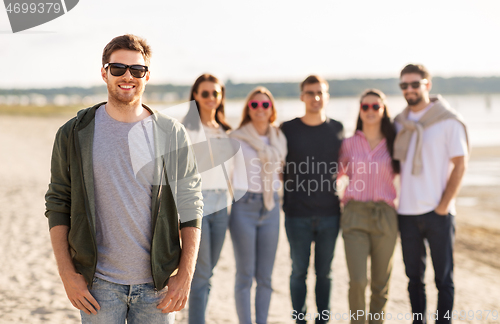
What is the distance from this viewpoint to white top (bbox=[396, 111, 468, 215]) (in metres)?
3.59

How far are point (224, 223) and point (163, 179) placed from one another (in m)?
1.52

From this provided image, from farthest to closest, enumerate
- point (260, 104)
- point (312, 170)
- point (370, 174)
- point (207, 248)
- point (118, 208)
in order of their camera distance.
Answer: point (260, 104) → point (312, 170) → point (370, 174) → point (207, 248) → point (118, 208)

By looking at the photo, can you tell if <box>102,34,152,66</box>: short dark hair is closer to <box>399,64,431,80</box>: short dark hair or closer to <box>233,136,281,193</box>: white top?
<box>233,136,281,193</box>: white top

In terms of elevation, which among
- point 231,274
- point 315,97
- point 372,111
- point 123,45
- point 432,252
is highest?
point 123,45

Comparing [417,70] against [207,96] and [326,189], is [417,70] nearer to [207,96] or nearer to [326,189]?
[326,189]

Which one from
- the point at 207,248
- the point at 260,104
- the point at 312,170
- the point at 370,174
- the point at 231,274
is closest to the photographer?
the point at 207,248

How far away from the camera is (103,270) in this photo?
207 centimetres

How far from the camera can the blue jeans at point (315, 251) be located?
145 inches

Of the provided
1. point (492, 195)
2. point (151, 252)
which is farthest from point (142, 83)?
point (492, 195)

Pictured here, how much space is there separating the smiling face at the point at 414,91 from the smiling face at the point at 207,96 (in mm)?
1701

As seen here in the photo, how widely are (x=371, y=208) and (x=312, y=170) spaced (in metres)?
0.60

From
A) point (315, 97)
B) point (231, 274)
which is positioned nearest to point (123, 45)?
point (315, 97)

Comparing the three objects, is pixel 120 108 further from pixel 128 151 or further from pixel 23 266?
pixel 23 266

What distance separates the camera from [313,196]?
145 inches
